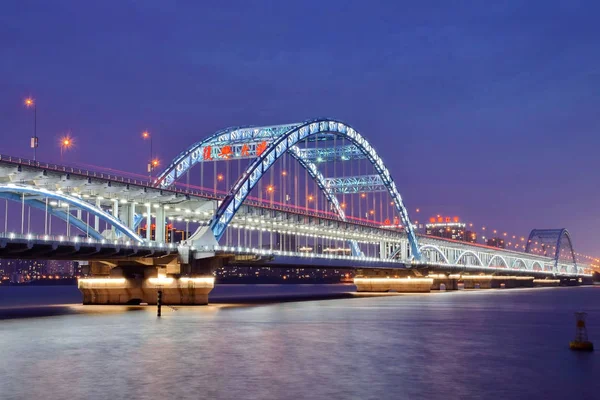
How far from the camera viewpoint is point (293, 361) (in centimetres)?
3266

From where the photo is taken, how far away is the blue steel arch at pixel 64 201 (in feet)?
203

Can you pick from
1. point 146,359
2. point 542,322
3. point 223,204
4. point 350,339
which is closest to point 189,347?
point 146,359

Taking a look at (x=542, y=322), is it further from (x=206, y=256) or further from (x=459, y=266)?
(x=459, y=266)

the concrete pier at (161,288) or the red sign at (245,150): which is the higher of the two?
the red sign at (245,150)

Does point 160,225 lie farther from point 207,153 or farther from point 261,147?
point 207,153

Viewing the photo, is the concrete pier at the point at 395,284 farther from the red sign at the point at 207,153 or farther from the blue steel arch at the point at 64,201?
the blue steel arch at the point at 64,201

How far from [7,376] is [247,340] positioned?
1597 cm

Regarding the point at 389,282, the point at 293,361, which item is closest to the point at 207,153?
the point at 389,282

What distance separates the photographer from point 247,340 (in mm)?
42031

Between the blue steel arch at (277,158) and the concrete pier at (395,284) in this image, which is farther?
the concrete pier at (395,284)

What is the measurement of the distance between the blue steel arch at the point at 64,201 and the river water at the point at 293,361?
41.8ft

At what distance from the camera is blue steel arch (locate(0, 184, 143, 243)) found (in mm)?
61844

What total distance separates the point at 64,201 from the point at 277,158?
121ft

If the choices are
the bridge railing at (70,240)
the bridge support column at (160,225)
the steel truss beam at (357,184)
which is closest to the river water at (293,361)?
the bridge railing at (70,240)
